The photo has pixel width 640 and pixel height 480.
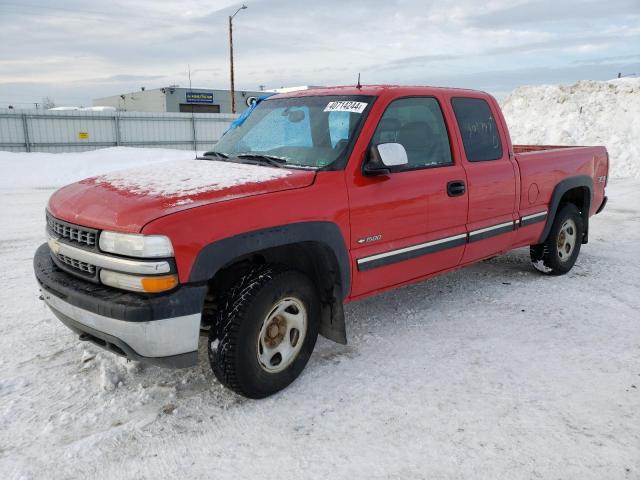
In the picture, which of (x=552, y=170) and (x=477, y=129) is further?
(x=552, y=170)

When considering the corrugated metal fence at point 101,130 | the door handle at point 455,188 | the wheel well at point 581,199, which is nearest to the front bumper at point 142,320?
the door handle at point 455,188

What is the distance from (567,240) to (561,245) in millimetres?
100

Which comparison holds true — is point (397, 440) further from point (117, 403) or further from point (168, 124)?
point (168, 124)

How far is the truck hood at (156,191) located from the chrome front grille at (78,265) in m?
0.23

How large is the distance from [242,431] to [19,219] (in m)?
7.24

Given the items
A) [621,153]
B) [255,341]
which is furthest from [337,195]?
[621,153]

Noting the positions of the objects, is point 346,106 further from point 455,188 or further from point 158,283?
point 158,283

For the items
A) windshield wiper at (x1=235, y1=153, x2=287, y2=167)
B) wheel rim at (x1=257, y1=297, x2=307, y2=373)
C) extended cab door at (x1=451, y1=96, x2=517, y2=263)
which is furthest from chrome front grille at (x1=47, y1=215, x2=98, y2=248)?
extended cab door at (x1=451, y1=96, x2=517, y2=263)

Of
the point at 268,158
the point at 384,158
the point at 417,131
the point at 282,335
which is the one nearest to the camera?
the point at 282,335

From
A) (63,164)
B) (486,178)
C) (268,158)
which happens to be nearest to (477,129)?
(486,178)

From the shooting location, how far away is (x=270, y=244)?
3094mm

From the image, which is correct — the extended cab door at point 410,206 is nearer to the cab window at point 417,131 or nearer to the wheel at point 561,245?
the cab window at point 417,131

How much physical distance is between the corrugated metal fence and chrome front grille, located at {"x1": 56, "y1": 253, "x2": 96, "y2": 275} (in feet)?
63.9

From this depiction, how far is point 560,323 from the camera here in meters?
4.46
